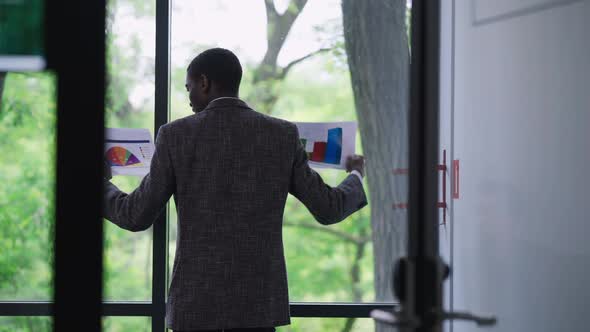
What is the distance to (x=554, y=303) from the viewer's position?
74.2 inches

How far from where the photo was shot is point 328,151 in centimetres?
245

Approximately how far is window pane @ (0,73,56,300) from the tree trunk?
1399mm

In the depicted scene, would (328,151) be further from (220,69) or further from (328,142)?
(220,69)

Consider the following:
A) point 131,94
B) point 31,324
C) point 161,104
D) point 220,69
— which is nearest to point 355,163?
point 220,69

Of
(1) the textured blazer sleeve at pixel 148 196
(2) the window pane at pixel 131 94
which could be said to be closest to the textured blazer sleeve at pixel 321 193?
(1) the textured blazer sleeve at pixel 148 196

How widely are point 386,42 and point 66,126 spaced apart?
1.75 m

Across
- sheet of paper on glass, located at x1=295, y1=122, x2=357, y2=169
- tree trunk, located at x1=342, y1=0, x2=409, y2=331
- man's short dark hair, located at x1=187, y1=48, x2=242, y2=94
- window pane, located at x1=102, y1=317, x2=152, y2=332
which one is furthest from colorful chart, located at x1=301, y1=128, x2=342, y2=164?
window pane, located at x1=102, y1=317, x2=152, y2=332

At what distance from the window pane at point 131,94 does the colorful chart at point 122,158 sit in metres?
0.09

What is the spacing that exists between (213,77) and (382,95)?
738 mm

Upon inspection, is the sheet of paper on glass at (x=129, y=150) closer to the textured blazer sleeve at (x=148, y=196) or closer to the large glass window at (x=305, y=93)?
the large glass window at (x=305, y=93)

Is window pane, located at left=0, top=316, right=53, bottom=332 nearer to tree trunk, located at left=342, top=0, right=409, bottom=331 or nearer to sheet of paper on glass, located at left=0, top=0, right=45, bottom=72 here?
sheet of paper on glass, located at left=0, top=0, right=45, bottom=72

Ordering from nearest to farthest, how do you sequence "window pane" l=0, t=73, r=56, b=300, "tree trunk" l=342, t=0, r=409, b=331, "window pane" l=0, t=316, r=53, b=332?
"window pane" l=0, t=73, r=56, b=300 → "window pane" l=0, t=316, r=53, b=332 → "tree trunk" l=342, t=0, r=409, b=331

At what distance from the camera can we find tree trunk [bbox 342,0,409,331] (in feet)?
8.71

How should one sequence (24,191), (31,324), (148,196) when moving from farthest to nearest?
(148,196)
(31,324)
(24,191)
